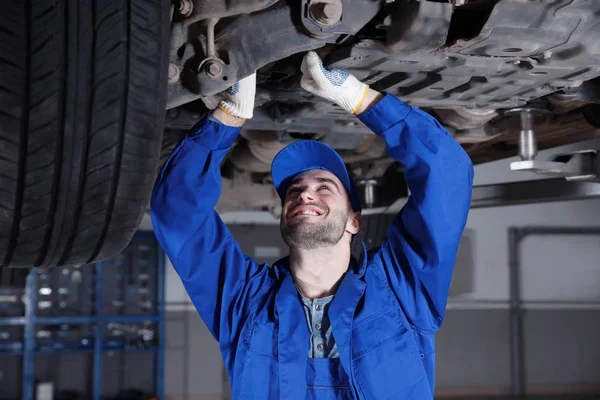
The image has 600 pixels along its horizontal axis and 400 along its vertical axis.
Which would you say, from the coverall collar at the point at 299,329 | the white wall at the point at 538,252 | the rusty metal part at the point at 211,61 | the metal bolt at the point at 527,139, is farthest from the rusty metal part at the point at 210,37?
the white wall at the point at 538,252

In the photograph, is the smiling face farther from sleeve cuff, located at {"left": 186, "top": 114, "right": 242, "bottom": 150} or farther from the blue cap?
sleeve cuff, located at {"left": 186, "top": 114, "right": 242, "bottom": 150}

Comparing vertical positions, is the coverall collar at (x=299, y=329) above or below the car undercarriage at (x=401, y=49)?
below

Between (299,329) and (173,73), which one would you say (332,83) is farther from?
(299,329)

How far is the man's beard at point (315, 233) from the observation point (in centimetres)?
187

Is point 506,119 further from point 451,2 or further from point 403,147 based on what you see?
point 451,2

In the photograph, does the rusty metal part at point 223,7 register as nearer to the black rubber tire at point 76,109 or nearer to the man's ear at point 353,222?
the black rubber tire at point 76,109

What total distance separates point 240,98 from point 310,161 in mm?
469

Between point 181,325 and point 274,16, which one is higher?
point 274,16

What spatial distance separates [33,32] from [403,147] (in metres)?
0.95

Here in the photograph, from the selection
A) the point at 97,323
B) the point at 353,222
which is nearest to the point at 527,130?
the point at 353,222

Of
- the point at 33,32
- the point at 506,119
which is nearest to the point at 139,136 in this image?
the point at 33,32

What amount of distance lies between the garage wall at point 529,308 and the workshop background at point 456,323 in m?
0.01

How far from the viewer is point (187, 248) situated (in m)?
1.92

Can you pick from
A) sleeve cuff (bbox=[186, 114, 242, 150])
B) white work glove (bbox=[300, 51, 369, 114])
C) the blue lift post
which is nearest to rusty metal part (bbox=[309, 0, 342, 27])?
white work glove (bbox=[300, 51, 369, 114])
